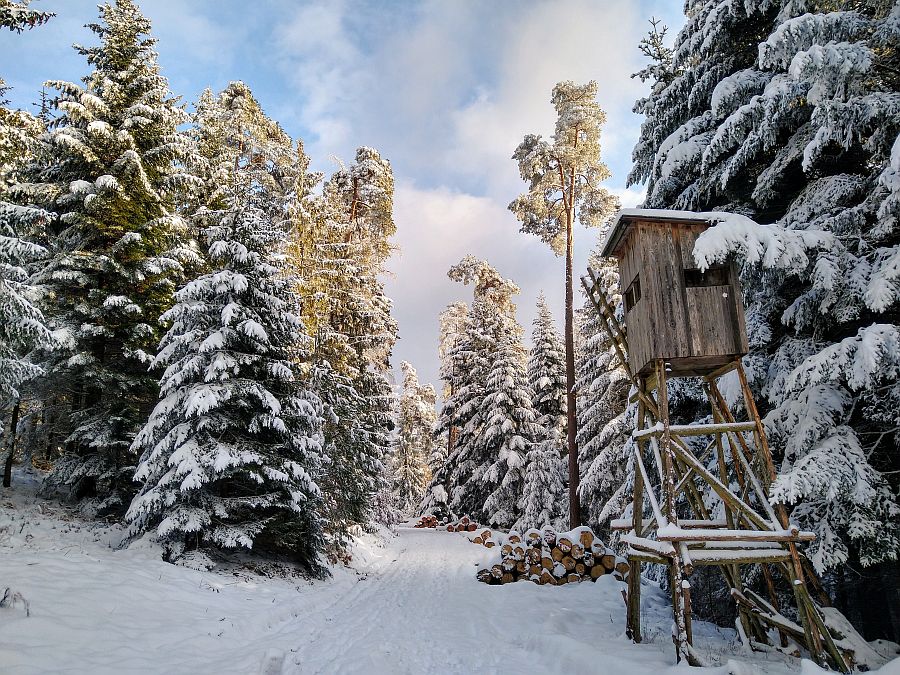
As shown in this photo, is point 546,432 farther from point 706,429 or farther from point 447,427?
point 706,429

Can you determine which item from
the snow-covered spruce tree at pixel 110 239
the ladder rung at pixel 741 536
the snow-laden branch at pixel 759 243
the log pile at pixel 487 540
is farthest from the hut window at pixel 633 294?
the log pile at pixel 487 540

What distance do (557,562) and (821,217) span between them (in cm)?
1017

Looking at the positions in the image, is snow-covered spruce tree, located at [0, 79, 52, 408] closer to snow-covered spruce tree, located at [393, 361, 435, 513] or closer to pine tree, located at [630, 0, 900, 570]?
pine tree, located at [630, 0, 900, 570]

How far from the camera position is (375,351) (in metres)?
21.7

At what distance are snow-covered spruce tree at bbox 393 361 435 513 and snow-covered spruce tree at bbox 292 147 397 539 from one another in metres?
16.6

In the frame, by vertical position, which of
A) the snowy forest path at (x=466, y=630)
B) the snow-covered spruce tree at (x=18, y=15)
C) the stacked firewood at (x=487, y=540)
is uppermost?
the snow-covered spruce tree at (x=18, y=15)

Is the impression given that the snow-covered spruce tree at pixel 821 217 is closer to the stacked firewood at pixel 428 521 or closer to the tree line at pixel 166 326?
the tree line at pixel 166 326

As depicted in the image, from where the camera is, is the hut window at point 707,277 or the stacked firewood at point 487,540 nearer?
the hut window at point 707,277

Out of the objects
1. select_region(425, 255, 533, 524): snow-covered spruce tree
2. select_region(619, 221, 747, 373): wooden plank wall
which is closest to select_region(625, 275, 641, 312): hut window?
select_region(619, 221, 747, 373): wooden plank wall

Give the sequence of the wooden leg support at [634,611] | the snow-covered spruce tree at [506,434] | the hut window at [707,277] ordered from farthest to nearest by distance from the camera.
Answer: the snow-covered spruce tree at [506,434], the hut window at [707,277], the wooden leg support at [634,611]

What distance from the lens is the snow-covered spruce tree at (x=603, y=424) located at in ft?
52.4

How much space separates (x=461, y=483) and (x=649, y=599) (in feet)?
58.3

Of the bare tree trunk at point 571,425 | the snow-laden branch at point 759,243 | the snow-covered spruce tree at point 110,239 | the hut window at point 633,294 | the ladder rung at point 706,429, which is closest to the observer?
the snow-laden branch at point 759,243

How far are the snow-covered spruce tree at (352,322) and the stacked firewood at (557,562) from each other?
4640 millimetres
